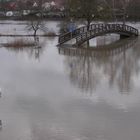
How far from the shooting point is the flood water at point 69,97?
1304 cm

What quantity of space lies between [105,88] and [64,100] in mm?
2710

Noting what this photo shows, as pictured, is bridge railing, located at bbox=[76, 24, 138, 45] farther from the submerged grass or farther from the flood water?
the flood water

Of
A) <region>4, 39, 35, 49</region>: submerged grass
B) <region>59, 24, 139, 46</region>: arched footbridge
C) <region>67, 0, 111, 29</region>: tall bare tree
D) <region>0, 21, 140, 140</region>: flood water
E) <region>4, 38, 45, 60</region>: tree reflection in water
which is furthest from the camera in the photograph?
<region>67, 0, 111, 29</region>: tall bare tree

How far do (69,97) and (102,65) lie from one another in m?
8.67

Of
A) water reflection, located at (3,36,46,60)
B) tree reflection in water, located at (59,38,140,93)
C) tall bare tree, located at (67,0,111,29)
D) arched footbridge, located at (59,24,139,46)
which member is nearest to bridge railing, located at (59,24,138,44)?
arched footbridge, located at (59,24,139,46)

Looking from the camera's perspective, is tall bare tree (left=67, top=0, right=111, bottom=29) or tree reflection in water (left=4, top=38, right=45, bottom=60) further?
tall bare tree (left=67, top=0, right=111, bottom=29)

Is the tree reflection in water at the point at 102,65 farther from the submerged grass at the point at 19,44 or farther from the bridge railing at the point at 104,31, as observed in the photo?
the submerged grass at the point at 19,44

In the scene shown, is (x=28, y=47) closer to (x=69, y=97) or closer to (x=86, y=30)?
(x=86, y=30)

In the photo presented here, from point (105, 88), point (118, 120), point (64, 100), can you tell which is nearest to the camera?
point (118, 120)

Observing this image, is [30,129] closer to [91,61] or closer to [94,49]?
[91,61]

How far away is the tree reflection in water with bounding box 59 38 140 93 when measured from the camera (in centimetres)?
2025

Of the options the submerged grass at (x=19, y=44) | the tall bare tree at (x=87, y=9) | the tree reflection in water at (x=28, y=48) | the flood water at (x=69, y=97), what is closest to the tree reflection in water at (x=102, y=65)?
the flood water at (x=69, y=97)

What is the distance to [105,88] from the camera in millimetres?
18969

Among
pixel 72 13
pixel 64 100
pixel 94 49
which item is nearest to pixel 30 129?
pixel 64 100
